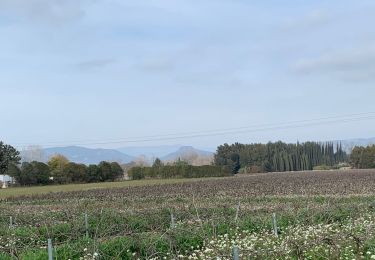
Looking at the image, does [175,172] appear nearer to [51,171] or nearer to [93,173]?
[93,173]

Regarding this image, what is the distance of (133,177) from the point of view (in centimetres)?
9962

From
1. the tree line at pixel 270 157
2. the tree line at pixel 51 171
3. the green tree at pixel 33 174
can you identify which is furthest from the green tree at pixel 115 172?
the tree line at pixel 270 157

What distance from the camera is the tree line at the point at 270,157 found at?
128 meters

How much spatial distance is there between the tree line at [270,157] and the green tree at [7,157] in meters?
50.8

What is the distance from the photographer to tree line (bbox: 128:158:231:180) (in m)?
97.6

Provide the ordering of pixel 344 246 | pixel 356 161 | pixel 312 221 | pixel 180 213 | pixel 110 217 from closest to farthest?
pixel 344 246, pixel 312 221, pixel 110 217, pixel 180 213, pixel 356 161

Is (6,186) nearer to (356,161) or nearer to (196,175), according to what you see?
(196,175)

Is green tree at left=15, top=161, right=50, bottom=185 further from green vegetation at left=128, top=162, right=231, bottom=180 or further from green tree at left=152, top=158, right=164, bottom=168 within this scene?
green tree at left=152, top=158, right=164, bottom=168

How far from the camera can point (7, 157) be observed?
94000 mm

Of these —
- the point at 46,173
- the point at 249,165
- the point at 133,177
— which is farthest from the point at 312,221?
the point at 249,165

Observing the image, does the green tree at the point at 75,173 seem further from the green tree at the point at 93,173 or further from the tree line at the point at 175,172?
the tree line at the point at 175,172

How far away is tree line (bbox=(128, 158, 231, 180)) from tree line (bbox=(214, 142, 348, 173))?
24704mm

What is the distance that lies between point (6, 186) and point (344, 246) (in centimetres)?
8795

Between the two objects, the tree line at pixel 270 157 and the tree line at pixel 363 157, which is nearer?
the tree line at pixel 363 157
